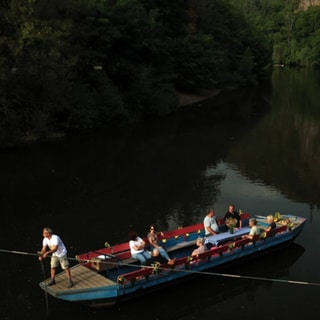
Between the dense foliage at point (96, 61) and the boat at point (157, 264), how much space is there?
18034 millimetres

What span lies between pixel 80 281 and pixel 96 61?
28881mm

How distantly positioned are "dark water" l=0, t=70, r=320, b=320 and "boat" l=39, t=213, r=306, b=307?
39cm

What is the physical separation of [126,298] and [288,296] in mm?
4146

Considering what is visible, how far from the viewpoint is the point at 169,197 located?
21359 millimetres

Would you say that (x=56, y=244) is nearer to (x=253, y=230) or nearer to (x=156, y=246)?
(x=156, y=246)

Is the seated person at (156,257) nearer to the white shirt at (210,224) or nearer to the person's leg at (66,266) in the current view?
the person's leg at (66,266)

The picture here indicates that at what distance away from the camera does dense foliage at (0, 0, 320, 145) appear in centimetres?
3041

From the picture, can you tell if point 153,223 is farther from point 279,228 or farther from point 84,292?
point 84,292

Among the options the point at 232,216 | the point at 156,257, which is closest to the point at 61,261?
the point at 156,257

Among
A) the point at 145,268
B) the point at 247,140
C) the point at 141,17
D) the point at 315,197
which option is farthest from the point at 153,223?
the point at 141,17

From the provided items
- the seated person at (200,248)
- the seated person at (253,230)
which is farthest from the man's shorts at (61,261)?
Answer: the seated person at (253,230)

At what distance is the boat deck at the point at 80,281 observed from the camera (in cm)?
1168

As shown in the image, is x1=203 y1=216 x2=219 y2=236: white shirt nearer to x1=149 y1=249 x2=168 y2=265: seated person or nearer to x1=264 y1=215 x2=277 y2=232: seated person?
x1=264 y1=215 x2=277 y2=232: seated person

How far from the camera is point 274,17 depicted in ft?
484
